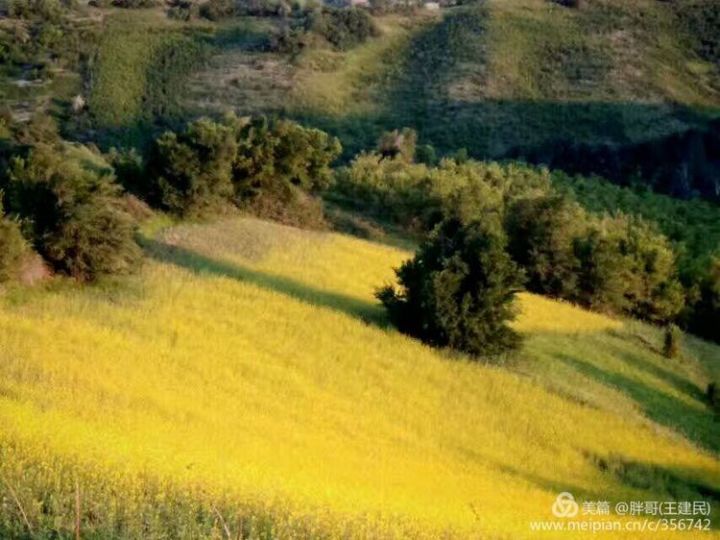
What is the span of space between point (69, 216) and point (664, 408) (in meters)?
16.4

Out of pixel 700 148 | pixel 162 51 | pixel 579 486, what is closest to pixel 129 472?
pixel 579 486

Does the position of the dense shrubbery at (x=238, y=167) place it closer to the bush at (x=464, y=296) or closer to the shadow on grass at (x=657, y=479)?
the bush at (x=464, y=296)

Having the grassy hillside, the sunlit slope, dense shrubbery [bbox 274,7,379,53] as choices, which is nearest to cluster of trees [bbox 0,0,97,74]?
the grassy hillside

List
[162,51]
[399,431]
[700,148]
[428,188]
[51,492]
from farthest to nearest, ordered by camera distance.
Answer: [162,51] → [700,148] → [428,188] → [399,431] → [51,492]

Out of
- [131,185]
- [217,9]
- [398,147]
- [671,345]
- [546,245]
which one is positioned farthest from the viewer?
[217,9]

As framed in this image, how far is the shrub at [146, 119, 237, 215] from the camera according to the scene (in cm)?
3119

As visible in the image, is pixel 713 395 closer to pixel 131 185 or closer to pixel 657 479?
pixel 657 479

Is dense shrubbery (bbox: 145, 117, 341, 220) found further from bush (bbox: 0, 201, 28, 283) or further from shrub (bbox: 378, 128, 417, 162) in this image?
shrub (bbox: 378, 128, 417, 162)

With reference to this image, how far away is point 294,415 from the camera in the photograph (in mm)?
16188

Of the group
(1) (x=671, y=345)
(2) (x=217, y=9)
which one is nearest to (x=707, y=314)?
(1) (x=671, y=345)

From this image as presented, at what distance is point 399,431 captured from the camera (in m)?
17.1

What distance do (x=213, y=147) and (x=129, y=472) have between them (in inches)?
922

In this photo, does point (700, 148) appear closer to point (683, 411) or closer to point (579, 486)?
point (683, 411)

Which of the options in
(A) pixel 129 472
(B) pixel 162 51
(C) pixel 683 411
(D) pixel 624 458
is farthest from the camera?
(B) pixel 162 51
